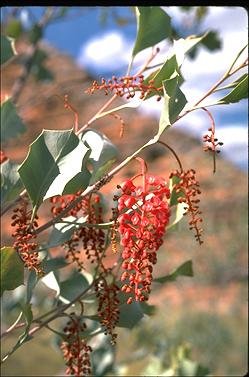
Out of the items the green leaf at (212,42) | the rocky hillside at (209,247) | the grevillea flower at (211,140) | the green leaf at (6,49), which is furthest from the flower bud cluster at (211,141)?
the rocky hillside at (209,247)

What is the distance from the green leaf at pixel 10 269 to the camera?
0.81 meters

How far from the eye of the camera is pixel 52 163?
819 millimetres

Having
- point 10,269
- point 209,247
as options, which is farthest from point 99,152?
point 209,247

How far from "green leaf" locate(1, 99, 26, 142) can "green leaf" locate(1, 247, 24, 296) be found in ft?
1.55

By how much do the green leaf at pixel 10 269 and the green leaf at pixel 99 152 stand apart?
189 millimetres

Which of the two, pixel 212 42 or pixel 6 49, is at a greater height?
pixel 212 42

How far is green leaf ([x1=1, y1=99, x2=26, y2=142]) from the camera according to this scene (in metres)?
1.23

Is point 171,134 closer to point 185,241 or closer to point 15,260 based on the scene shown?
point 185,241

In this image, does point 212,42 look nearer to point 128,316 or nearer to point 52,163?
point 128,316

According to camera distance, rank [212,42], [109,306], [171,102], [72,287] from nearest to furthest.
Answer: [171,102] → [109,306] → [72,287] → [212,42]

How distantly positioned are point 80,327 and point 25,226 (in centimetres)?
27

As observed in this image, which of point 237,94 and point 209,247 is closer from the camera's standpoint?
point 237,94

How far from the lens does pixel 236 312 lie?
1095 centimetres

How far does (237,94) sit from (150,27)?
320mm
